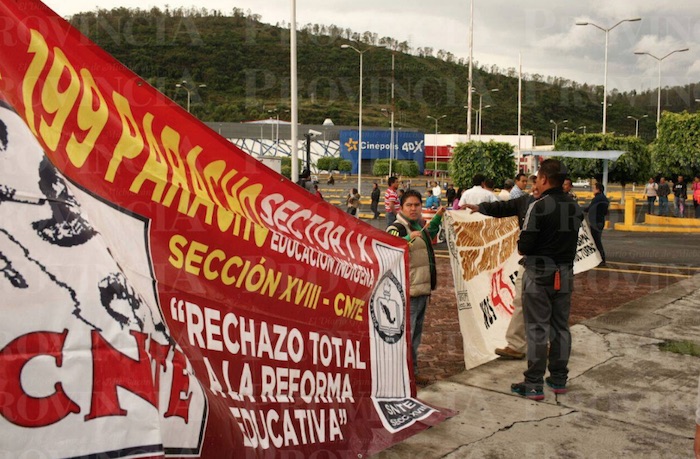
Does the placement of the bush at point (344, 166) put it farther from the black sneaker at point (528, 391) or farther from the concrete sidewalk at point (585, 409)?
the black sneaker at point (528, 391)

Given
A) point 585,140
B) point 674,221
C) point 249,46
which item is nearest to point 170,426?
point 674,221

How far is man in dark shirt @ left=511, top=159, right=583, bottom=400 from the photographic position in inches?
237

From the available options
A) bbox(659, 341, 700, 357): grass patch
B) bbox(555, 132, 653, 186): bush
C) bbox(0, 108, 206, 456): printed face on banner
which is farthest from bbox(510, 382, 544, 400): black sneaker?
bbox(555, 132, 653, 186): bush

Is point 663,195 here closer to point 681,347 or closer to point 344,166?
point 681,347

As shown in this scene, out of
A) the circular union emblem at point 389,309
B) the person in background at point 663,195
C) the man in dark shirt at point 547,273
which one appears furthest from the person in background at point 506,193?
the person in background at point 663,195

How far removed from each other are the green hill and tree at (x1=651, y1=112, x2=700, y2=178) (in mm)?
75659

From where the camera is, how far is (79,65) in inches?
122

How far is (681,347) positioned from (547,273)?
8.66ft

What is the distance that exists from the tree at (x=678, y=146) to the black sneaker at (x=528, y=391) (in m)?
34.8

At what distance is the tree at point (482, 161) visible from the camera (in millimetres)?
35750

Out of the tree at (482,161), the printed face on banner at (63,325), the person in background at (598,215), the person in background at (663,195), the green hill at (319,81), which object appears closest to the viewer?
the printed face on banner at (63,325)

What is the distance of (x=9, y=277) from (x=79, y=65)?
111 cm

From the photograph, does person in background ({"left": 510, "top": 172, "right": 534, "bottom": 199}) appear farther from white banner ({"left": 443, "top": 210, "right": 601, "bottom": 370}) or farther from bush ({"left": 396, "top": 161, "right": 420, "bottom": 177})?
bush ({"left": 396, "top": 161, "right": 420, "bottom": 177})

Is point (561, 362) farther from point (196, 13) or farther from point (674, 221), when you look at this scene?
point (196, 13)
